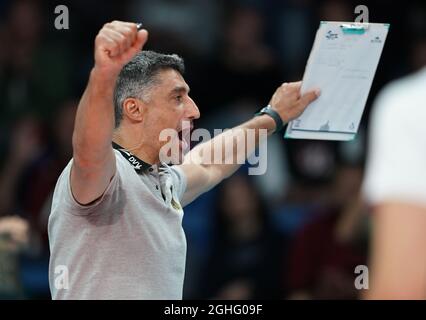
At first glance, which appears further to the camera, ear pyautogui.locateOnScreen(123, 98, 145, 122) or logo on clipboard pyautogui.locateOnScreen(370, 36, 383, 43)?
logo on clipboard pyautogui.locateOnScreen(370, 36, 383, 43)

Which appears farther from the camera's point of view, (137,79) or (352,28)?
(352,28)

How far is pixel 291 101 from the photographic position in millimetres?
4426

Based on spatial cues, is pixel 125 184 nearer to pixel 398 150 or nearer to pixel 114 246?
pixel 114 246

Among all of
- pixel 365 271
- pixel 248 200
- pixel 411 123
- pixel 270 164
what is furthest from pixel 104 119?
pixel 270 164

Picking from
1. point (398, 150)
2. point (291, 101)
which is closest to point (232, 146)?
point (291, 101)

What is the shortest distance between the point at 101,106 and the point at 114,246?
22.3 inches

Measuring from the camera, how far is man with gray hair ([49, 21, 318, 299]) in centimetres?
333

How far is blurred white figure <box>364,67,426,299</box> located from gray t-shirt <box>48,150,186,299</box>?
69.3 inches

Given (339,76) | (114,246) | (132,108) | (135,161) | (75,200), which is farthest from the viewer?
(339,76)

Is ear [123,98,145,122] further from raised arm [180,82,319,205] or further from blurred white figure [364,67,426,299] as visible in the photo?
blurred white figure [364,67,426,299]

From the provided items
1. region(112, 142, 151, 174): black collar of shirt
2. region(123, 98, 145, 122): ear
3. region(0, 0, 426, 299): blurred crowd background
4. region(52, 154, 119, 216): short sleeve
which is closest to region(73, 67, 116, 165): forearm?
region(52, 154, 119, 216): short sleeve
